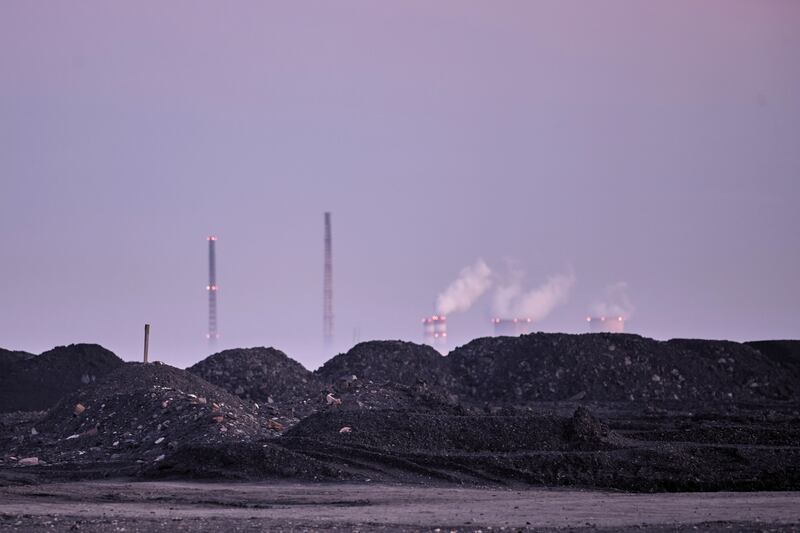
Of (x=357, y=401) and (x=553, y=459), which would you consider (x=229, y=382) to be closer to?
(x=357, y=401)

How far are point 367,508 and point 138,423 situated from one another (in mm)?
12076

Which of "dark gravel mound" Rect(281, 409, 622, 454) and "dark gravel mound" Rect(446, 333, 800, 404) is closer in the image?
"dark gravel mound" Rect(281, 409, 622, 454)

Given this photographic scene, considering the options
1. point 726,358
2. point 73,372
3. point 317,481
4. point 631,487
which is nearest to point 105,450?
point 317,481

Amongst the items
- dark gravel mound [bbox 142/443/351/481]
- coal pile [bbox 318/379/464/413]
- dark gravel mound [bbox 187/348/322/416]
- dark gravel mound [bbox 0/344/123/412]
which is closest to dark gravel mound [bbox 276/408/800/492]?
dark gravel mound [bbox 142/443/351/481]

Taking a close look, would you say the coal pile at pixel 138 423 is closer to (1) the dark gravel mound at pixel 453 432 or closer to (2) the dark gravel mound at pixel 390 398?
(1) the dark gravel mound at pixel 453 432

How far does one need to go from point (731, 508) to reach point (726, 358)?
35.7 meters

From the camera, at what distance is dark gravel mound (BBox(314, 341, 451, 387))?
158ft

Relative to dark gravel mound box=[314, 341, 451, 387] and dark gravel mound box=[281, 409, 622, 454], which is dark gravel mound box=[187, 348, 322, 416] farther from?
dark gravel mound box=[281, 409, 622, 454]

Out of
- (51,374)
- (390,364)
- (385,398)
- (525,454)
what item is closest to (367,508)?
(525,454)

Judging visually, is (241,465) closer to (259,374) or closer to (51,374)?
(259,374)

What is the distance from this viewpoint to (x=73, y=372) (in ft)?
161

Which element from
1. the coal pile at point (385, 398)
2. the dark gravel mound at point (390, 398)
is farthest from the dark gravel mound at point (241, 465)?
the coal pile at point (385, 398)

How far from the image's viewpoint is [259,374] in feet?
142

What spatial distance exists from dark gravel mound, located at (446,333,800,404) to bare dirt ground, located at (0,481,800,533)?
25095 mm
